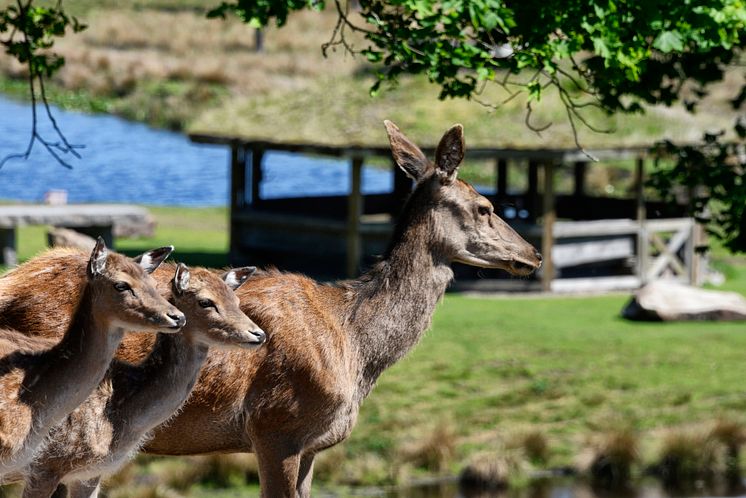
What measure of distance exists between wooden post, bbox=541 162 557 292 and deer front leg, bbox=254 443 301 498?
1719 cm

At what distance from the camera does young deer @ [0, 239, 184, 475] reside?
6285 mm

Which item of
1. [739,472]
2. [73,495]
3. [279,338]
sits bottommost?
[739,472]

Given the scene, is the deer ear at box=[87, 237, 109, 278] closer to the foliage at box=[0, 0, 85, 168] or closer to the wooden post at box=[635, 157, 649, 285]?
the foliage at box=[0, 0, 85, 168]

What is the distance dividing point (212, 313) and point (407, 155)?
1798mm

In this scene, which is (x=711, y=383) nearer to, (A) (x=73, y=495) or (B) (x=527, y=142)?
(B) (x=527, y=142)

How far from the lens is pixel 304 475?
798cm

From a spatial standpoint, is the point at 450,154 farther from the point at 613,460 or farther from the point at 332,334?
the point at 613,460

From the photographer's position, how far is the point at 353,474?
15.2 metres

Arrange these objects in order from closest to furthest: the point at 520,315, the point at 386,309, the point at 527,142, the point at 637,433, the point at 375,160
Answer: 1. the point at 386,309
2. the point at 637,433
3. the point at 520,315
4. the point at 527,142
5. the point at 375,160

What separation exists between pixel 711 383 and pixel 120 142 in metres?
35.5

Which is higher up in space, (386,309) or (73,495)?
(386,309)

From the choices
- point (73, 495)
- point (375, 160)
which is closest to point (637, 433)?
point (73, 495)

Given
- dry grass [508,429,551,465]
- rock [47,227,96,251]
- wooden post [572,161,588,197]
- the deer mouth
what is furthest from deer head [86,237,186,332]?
wooden post [572,161,588,197]

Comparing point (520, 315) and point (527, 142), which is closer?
point (520, 315)
